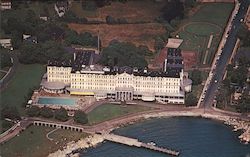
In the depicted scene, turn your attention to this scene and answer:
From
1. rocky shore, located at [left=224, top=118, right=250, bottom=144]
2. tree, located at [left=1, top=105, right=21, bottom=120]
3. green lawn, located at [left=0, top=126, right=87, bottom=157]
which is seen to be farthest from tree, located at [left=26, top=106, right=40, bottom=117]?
rocky shore, located at [left=224, top=118, right=250, bottom=144]

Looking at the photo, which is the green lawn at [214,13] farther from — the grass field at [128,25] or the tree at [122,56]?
the tree at [122,56]

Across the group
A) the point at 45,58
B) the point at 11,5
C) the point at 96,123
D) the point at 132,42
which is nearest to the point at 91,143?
the point at 96,123

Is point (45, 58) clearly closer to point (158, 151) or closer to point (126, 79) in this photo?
point (126, 79)

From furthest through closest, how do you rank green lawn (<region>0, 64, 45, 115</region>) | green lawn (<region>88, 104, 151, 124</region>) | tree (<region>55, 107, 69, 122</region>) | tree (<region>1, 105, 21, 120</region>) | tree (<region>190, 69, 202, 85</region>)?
1. tree (<region>190, 69, 202, 85</region>)
2. green lawn (<region>0, 64, 45, 115</region>)
3. green lawn (<region>88, 104, 151, 124</region>)
4. tree (<region>55, 107, 69, 122</region>)
5. tree (<region>1, 105, 21, 120</region>)

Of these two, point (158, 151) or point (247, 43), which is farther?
point (247, 43)

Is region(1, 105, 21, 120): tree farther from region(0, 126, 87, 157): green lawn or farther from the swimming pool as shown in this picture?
the swimming pool

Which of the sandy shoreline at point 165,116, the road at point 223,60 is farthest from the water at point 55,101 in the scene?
the road at point 223,60
